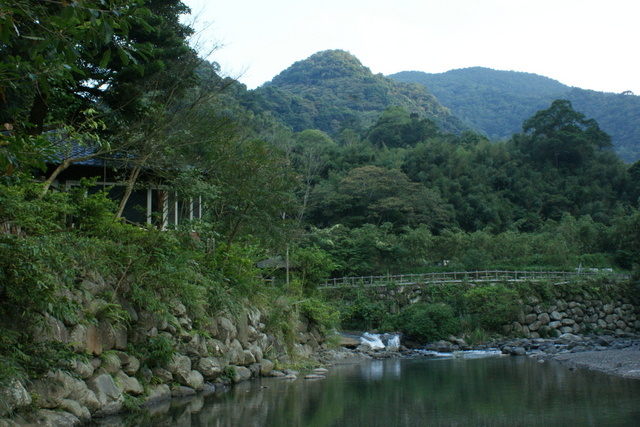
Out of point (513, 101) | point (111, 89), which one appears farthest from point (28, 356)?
point (513, 101)

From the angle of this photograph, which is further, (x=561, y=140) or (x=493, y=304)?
(x=561, y=140)

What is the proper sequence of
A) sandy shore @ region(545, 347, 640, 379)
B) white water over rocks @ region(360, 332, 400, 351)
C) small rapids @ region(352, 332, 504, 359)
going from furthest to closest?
white water over rocks @ region(360, 332, 400, 351)
small rapids @ region(352, 332, 504, 359)
sandy shore @ region(545, 347, 640, 379)

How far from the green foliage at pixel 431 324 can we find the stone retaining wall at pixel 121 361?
12.8 meters

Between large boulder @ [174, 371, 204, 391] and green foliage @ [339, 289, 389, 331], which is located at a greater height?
large boulder @ [174, 371, 204, 391]

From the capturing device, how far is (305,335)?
20578 mm

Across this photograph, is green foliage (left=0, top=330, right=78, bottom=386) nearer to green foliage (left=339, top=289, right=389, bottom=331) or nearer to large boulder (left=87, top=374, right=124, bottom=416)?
large boulder (left=87, top=374, right=124, bottom=416)

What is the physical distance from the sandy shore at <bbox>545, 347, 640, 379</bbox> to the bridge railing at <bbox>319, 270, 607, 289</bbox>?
8171 millimetres

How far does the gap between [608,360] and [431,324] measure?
9041 millimetres

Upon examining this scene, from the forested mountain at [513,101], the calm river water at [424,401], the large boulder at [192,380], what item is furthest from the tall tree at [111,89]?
the forested mountain at [513,101]

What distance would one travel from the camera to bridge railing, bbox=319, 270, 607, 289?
29438 millimetres

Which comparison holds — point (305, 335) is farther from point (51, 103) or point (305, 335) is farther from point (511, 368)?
point (51, 103)

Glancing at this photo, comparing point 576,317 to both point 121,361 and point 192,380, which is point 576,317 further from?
point 121,361

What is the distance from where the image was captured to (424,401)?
11602 mm

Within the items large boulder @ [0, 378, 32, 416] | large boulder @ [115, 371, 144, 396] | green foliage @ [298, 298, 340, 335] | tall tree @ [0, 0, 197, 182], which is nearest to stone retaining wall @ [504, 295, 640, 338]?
green foliage @ [298, 298, 340, 335]
